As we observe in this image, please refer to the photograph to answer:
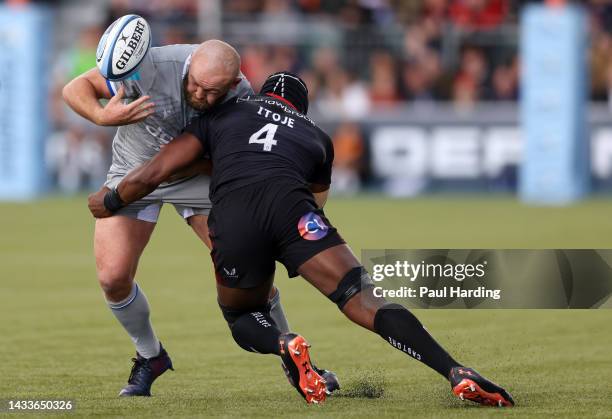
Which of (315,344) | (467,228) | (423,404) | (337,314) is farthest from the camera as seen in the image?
(467,228)

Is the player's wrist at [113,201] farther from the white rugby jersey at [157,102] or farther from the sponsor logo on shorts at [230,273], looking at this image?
the sponsor logo on shorts at [230,273]

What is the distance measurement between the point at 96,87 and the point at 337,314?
3.96 meters

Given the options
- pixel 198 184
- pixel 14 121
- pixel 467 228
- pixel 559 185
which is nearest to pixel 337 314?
pixel 198 184

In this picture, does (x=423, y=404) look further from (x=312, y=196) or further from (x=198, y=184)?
(x=198, y=184)

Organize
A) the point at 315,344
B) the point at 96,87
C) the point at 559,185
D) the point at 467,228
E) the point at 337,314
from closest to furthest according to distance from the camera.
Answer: the point at 96,87, the point at 315,344, the point at 337,314, the point at 467,228, the point at 559,185

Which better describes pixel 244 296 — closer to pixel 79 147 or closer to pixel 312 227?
pixel 312 227

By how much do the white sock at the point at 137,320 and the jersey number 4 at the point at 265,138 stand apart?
50.4 inches

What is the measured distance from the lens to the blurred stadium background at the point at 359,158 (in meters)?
9.47

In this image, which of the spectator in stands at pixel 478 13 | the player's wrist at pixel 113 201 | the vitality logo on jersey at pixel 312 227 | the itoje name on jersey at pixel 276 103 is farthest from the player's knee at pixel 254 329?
the spectator in stands at pixel 478 13

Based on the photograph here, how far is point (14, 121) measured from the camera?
22734mm

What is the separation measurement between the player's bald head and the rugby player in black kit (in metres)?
0.19

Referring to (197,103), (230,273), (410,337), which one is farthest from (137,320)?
(410,337)

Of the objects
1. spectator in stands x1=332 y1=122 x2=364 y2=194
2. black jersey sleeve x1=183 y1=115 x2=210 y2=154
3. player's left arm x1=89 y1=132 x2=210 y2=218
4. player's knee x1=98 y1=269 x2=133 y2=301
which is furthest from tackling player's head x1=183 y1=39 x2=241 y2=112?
spectator in stands x1=332 y1=122 x2=364 y2=194

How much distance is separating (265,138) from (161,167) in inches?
22.4
